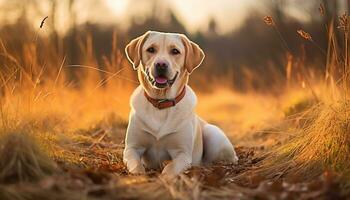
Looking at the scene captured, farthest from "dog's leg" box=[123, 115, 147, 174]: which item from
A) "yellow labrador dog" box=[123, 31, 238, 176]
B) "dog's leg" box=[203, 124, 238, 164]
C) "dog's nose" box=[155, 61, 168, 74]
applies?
"dog's leg" box=[203, 124, 238, 164]

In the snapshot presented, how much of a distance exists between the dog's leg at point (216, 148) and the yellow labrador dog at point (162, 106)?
415 mm

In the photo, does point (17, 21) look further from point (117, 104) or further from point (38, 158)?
point (38, 158)

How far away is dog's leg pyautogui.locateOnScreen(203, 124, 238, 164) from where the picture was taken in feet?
17.5

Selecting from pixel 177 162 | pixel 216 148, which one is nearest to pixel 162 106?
pixel 177 162

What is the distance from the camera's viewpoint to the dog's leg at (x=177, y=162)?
14.2ft

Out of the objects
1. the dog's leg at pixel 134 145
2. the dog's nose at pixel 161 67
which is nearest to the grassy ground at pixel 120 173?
the dog's leg at pixel 134 145

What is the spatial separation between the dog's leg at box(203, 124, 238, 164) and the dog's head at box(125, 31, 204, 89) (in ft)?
2.85

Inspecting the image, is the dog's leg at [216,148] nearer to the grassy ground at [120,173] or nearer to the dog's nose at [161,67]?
the grassy ground at [120,173]

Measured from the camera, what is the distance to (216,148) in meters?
5.37

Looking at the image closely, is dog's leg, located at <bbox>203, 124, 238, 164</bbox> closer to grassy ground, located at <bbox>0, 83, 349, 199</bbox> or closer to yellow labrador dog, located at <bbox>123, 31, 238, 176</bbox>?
grassy ground, located at <bbox>0, 83, 349, 199</bbox>

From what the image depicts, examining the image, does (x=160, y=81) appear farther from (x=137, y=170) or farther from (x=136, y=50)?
(x=137, y=170)

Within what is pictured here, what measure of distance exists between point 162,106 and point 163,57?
1.42 feet

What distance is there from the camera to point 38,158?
3.30 metres

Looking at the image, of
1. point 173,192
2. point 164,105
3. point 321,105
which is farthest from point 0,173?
point 321,105
